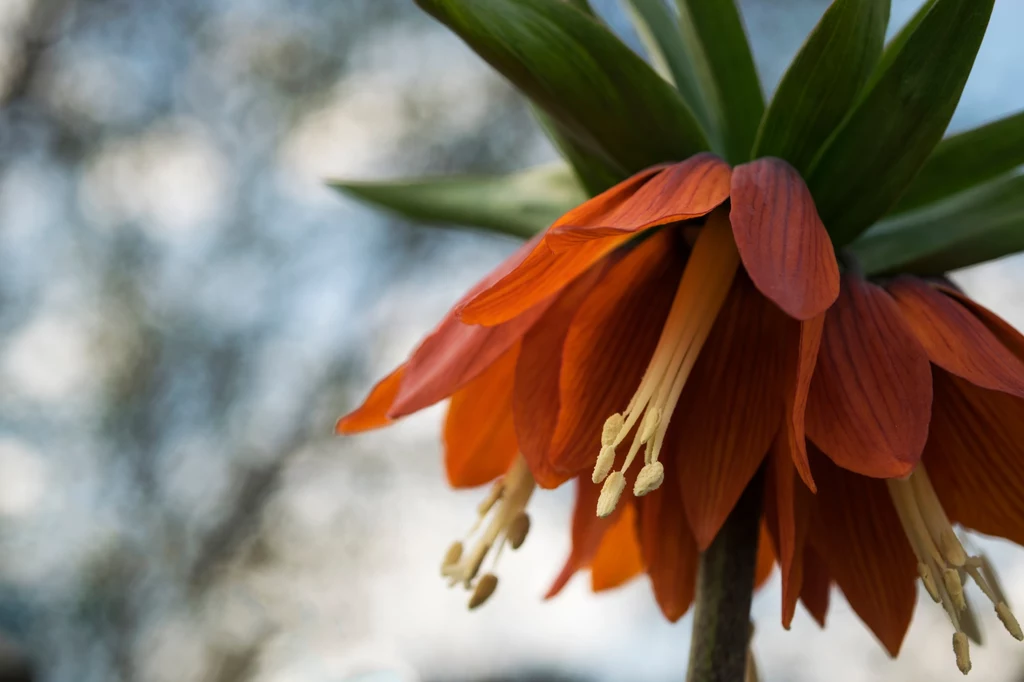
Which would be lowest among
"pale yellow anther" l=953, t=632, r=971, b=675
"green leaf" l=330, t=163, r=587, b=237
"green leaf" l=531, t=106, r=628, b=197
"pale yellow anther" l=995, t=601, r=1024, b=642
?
"pale yellow anther" l=953, t=632, r=971, b=675

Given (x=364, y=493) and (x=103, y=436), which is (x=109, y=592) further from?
(x=364, y=493)

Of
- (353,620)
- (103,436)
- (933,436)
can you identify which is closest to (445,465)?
(933,436)

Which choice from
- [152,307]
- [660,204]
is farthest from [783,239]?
[152,307]

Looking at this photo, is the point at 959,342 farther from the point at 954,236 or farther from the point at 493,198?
the point at 493,198

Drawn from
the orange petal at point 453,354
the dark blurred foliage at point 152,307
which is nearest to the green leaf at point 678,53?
the orange petal at point 453,354

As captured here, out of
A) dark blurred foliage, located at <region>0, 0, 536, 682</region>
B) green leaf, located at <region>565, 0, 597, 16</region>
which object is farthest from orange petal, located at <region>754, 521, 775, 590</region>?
dark blurred foliage, located at <region>0, 0, 536, 682</region>

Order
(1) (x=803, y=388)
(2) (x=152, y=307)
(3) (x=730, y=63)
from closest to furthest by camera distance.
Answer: (1) (x=803, y=388) → (3) (x=730, y=63) → (2) (x=152, y=307)

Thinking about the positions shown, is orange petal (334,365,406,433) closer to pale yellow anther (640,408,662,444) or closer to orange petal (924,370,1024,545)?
pale yellow anther (640,408,662,444)
